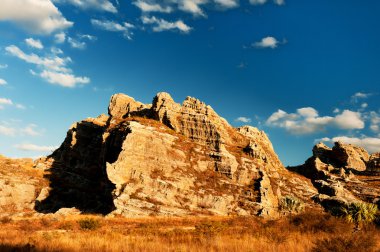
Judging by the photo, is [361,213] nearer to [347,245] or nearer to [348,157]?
[347,245]

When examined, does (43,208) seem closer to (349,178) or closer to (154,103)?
(154,103)

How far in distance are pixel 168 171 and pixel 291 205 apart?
25628mm

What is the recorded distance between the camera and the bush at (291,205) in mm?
58481

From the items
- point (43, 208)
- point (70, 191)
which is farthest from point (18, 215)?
point (70, 191)

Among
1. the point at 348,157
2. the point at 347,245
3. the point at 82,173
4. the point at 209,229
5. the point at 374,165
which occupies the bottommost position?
the point at 209,229

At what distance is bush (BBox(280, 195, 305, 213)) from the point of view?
5848 cm

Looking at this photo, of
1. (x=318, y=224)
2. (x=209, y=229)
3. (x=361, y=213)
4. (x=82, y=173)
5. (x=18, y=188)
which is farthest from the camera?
(x=82, y=173)

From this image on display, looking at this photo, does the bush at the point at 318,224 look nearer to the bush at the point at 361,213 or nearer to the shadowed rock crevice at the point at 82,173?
the bush at the point at 361,213

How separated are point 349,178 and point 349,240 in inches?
2872

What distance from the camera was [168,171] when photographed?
5328 cm

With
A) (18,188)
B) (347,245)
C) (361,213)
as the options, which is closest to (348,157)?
(361,213)

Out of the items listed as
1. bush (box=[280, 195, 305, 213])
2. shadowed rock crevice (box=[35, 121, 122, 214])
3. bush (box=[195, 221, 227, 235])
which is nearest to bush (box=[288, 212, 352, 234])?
bush (box=[195, 221, 227, 235])

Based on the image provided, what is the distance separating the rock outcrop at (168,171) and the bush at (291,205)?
1.52m

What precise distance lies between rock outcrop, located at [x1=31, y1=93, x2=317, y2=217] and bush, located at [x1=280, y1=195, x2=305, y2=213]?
4.98 ft
